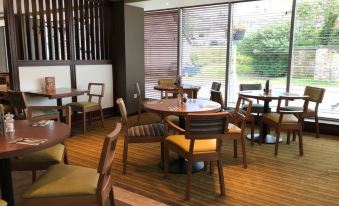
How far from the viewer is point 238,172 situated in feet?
10.4

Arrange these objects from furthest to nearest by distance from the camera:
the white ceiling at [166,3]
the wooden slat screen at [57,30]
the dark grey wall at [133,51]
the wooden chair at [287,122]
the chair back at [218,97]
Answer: the dark grey wall at [133,51] < the white ceiling at [166,3] < the wooden slat screen at [57,30] < the chair back at [218,97] < the wooden chair at [287,122]

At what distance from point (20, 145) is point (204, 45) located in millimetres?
5099

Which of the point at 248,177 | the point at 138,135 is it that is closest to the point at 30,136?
the point at 138,135

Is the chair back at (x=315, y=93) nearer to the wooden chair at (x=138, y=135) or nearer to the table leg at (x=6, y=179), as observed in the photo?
the wooden chair at (x=138, y=135)

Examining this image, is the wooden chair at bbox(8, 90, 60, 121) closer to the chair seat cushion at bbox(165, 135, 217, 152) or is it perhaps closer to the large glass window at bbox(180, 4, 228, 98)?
the chair seat cushion at bbox(165, 135, 217, 152)

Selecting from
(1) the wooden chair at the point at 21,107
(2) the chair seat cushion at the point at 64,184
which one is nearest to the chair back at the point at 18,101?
(1) the wooden chair at the point at 21,107

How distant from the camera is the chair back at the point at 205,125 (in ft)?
7.70

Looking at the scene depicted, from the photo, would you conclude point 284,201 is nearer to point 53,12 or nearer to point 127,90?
point 127,90

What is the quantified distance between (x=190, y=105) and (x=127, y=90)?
311 cm

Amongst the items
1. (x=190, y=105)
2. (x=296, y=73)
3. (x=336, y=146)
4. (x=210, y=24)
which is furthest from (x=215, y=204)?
(x=210, y=24)

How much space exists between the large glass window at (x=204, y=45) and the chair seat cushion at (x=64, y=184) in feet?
15.2

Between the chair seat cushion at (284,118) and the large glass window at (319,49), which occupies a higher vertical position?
the large glass window at (319,49)

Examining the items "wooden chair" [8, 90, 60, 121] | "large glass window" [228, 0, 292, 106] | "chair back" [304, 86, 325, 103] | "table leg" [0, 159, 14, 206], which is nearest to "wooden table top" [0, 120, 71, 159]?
"table leg" [0, 159, 14, 206]

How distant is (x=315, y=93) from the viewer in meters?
4.50
